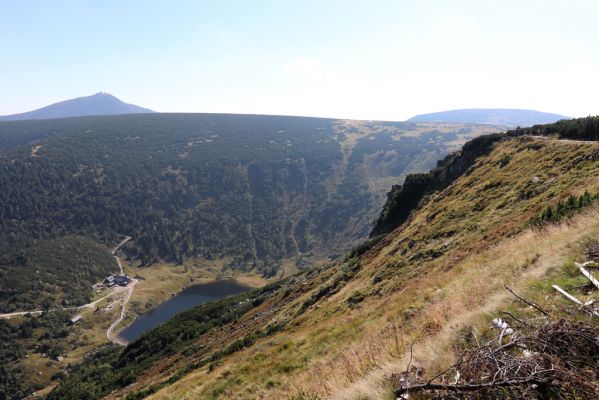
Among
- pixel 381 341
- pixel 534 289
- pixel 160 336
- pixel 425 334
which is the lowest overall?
pixel 160 336

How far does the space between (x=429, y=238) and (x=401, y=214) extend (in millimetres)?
31623

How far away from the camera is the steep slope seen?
10570 mm

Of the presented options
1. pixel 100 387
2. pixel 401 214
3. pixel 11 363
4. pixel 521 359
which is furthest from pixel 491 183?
pixel 11 363

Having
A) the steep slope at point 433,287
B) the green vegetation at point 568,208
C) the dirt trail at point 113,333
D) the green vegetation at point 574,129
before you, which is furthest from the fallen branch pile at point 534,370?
the dirt trail at point 113,333

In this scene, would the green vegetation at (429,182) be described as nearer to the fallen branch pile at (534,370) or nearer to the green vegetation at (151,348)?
the green vegetation at (151,348)

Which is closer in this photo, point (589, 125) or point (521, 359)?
point (521, 359)

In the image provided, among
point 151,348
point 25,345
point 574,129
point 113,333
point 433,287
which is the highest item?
point 574,129

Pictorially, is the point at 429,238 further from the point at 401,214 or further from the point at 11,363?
the point at 11,363

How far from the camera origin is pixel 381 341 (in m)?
13.1

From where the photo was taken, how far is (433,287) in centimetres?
1852

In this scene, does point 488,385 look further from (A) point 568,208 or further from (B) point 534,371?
(A) point 568,208

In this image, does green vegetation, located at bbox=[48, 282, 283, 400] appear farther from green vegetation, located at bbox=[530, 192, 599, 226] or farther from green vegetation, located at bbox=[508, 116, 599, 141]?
green vegetation, located at bbox=[530, 192, 599, 226]

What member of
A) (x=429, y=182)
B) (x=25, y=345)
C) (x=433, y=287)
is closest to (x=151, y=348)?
(x=429, y=182)

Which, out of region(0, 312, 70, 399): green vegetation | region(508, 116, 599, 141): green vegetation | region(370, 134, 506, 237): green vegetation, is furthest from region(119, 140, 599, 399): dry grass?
region(0, 312, 70, 399): green vegetation
